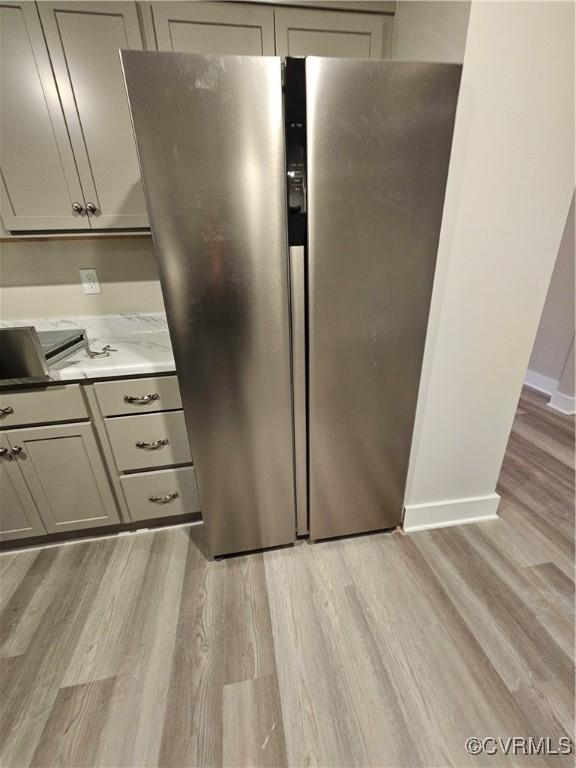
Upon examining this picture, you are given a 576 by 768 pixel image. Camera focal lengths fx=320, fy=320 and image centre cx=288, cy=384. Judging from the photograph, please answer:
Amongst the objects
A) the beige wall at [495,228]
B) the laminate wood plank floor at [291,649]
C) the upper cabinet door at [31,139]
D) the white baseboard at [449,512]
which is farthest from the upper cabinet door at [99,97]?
the white baseboard at [449,512]

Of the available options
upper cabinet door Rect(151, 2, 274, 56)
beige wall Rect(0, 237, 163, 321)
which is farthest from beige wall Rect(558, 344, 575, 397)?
beige wall Rect(0, 237, 163, 321)

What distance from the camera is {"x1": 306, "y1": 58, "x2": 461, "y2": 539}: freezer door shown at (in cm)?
91

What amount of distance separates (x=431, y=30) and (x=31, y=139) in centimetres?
154

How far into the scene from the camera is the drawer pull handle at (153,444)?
1.46m

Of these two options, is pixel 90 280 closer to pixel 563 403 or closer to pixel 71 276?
pixel 71 276

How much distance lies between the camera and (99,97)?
50.0 inches

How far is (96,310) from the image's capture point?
177cm

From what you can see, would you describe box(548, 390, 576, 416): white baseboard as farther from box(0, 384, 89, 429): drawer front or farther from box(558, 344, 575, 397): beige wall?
box(0, 384, 89, 429): drawer front

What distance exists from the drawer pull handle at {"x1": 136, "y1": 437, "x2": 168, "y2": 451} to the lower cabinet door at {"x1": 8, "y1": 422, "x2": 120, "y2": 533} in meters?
0.18

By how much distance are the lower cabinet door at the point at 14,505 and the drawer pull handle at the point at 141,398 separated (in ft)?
1.68

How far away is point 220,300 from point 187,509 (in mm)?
1139

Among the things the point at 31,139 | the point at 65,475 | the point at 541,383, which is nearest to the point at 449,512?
the point at 65,475

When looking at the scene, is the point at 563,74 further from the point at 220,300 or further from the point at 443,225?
the point at 220,300

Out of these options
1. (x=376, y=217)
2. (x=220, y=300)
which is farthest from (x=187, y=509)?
(x=376, y=217)
